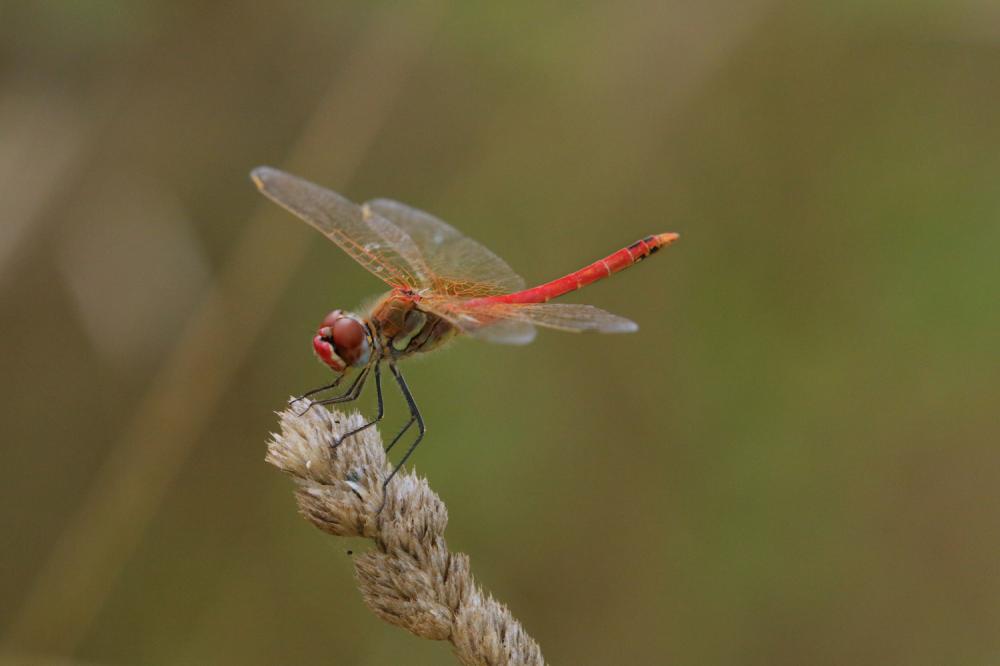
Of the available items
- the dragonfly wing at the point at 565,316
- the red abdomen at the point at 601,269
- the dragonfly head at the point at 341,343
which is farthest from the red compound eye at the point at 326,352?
the red abdomen at the point at 601,269

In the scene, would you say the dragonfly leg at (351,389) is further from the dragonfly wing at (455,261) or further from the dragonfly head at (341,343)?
the dragonfly wing at (455,261)

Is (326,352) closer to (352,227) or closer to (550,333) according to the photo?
(352,227)

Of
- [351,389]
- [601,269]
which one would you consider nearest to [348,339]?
[351,389]

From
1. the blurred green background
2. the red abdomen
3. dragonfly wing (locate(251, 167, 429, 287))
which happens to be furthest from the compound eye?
the blurred green background

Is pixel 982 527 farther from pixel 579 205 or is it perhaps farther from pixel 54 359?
pixel 54 359

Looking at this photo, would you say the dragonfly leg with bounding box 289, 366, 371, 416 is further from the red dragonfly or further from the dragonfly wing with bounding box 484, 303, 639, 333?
the dragonfly wing with bounding box 484, 303, 639, 333

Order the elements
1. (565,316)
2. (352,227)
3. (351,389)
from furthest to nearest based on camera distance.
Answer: (352,227)
(351,389)
(565,316)
